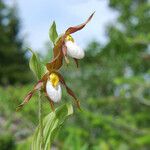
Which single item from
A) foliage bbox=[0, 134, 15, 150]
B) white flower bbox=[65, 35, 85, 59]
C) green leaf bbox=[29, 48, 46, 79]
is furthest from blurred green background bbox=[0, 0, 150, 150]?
white flower bbox=[65, 35, 85, 59]

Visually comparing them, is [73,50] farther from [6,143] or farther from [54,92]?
[6,143]

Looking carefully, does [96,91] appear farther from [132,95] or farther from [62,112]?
[62,112]

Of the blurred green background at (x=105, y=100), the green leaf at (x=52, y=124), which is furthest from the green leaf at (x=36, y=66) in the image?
the blurred green background at (x=105, y=100)

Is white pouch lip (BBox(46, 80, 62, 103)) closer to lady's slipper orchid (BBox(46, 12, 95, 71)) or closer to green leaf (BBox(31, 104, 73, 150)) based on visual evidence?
lady's slipper orchid (BBox(46, 12, 95, 71))

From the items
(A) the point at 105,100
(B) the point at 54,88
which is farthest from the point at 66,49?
(A) the point at 105,100

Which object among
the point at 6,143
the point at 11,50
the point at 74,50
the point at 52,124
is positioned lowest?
the point at 52,124

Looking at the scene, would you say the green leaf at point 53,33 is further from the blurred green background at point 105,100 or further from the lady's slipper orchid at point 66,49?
the blurred green background at point 105,100

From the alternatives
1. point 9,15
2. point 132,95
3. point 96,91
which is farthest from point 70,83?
point 9,15
